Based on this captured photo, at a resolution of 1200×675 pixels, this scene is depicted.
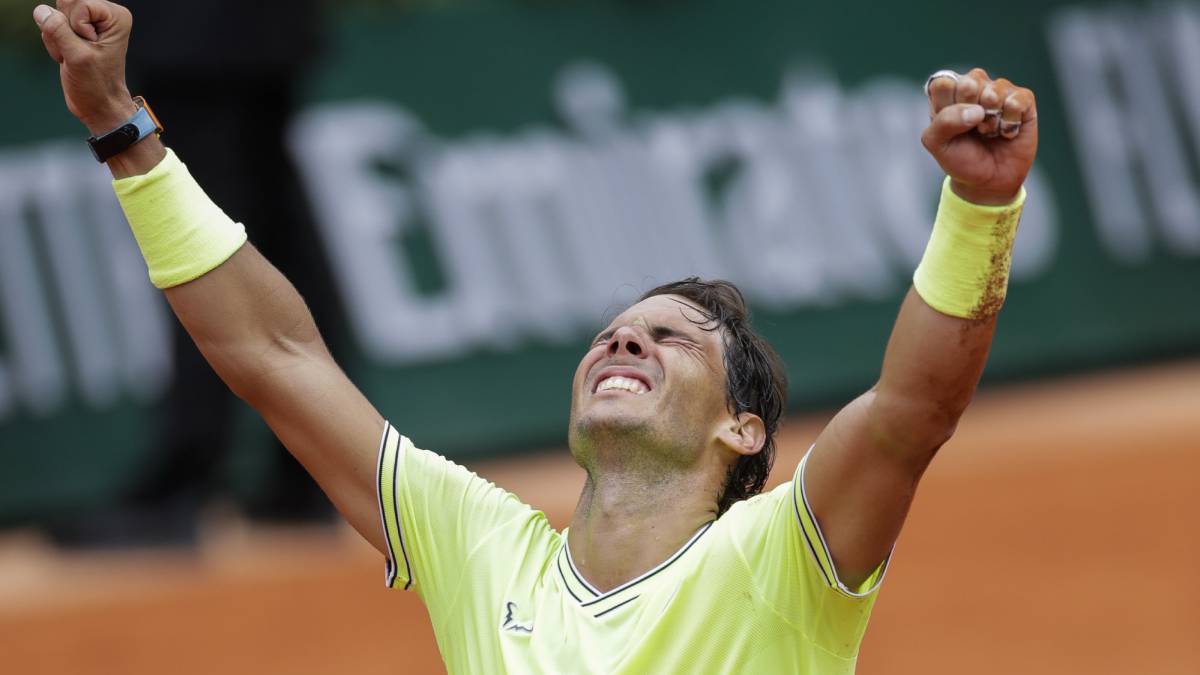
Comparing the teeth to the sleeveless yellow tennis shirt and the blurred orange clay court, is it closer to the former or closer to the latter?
the sleeveless yellow tennis shirt

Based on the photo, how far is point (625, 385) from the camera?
361 cm

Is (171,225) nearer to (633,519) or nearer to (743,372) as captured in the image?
(633,519)

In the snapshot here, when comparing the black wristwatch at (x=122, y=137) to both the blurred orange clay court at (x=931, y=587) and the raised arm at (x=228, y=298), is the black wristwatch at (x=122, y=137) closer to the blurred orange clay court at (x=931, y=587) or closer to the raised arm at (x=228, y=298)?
the raised arm at (x=228, y=298)

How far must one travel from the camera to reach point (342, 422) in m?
3.59

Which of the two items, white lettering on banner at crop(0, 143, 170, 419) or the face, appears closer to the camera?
the face

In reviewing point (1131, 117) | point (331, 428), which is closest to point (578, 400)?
point (331, 428)

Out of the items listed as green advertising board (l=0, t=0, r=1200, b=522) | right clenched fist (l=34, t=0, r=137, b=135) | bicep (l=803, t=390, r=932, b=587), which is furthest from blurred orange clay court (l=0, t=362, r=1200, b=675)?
bicep (l=803, t=390, r=932, b=587)

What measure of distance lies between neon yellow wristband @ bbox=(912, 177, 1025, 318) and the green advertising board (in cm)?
438

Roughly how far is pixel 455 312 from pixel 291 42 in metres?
1.27

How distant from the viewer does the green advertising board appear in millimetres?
7258

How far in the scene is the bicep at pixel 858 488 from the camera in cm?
312

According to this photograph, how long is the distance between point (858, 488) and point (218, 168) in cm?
400

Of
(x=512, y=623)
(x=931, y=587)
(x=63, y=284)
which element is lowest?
(x=931, y=587)

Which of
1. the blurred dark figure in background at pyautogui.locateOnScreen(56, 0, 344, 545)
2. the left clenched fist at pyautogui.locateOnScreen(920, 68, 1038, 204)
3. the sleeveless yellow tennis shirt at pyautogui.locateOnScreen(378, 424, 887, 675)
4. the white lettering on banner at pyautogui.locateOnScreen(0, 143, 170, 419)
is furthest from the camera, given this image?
the white lettering on banner at pyautogui.locateOnScreen(0, 143, 170, 419)
